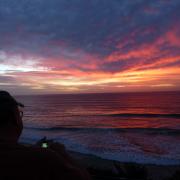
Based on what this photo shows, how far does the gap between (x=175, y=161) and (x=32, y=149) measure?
13552 millimetres

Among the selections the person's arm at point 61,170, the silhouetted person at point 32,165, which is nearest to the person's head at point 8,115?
the silhouetted person at point 32,165

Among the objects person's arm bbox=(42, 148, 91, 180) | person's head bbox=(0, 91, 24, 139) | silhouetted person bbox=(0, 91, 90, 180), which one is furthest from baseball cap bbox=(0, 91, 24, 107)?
person's arm bbox=(42, 148, 91, 180)

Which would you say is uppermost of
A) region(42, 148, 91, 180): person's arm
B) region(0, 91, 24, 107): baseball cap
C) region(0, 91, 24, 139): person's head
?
region(0, 91, 24, 107): baseball cap

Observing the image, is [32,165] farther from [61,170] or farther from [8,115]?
[8,115]

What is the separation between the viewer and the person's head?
139cm

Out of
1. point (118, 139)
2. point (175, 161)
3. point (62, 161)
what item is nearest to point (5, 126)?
point (62, 161)

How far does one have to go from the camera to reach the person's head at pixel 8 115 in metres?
1.39

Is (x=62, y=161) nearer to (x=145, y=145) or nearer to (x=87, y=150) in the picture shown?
(x=87, y=150)

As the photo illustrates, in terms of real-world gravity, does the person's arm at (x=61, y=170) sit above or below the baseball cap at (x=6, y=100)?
below

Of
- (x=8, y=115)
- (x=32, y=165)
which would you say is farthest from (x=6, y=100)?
(x=32, y=165)

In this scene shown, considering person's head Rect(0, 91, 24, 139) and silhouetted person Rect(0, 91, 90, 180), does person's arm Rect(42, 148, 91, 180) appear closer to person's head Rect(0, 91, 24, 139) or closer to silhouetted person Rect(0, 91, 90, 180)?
silhouetted person Rect(0, 91, 90, 180)

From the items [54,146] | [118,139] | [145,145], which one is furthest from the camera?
[118,139]

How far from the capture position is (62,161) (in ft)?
3.77

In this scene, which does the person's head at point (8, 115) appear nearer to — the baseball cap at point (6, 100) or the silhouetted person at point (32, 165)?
the baseball cap at point (6, 100)
